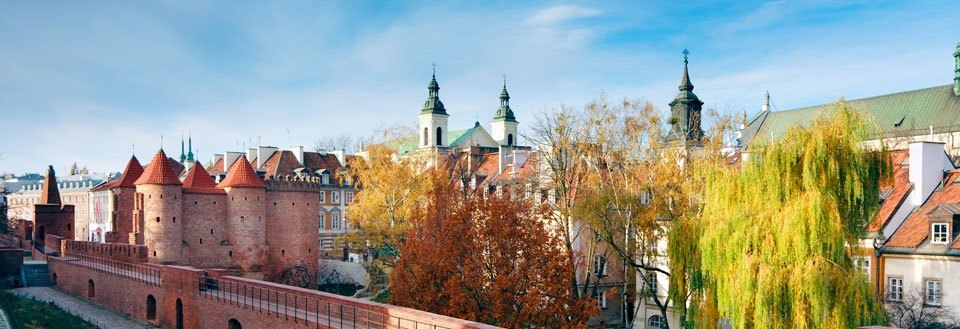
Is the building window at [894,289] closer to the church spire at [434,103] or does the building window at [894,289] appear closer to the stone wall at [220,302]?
the stone wall at [220,302]

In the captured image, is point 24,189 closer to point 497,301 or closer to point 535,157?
point 535,157

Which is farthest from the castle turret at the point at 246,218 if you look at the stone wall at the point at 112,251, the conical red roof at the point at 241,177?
the stone wall at the point at 112,251

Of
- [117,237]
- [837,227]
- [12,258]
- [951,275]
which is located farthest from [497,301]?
[12,258]

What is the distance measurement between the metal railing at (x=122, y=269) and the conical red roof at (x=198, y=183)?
4376 mm

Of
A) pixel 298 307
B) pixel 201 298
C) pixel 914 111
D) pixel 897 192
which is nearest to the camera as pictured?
pixel 298 307

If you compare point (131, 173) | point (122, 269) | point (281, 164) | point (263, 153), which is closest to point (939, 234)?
point (122, 269)

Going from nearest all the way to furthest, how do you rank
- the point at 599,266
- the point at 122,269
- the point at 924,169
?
the point at 924,169, the point at 599,266, the point at 122,269

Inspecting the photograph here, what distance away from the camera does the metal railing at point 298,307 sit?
65.1ft

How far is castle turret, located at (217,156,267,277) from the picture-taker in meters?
39.1

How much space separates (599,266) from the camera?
33531 mm

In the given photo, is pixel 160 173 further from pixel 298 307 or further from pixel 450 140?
pixel 450 140

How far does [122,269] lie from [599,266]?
20336mm

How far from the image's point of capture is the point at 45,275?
45062 mm

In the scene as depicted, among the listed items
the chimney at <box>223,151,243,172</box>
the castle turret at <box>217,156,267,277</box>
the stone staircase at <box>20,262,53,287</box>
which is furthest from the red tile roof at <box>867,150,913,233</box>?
the chimney at <box>223,151,243,172</box>
